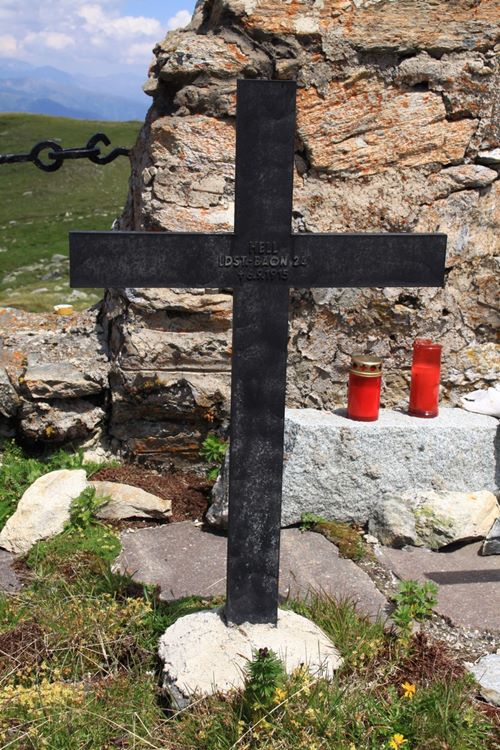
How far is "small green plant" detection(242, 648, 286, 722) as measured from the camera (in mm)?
2836

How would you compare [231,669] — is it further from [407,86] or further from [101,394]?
[407,86]

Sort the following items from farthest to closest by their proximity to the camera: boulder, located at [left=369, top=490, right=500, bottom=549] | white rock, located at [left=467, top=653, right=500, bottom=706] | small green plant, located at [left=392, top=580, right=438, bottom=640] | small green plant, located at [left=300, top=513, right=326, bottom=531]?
A: small green plant, located at [left=300, top=513, right=326, bottom=531], boulder, located at [left=369, top=490, right=500, bottom=549], small green plant, located at [left=392, top=580, right=438, bottom=640], white rock, located at [left=467, top=653, right=500, bottom=706]

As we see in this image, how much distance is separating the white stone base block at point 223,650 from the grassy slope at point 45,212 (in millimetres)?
5905

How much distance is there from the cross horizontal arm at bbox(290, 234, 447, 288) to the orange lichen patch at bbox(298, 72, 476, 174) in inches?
78.7

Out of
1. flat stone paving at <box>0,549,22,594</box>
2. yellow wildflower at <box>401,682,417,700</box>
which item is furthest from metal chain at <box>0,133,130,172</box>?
yellow wildflower at <box>401,682,417,700</box>

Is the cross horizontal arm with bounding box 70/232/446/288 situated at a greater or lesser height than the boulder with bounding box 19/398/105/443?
greater

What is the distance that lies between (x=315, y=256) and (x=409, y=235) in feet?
1.23

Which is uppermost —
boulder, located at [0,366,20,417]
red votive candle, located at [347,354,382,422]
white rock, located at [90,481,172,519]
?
red votive candle, located at [347,354,382,422]

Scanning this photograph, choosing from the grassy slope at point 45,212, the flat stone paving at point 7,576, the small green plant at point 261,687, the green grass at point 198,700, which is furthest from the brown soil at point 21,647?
the grassy slope at point 45,212

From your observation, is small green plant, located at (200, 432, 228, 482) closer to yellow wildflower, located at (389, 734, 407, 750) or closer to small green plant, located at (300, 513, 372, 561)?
small green plant, located at (300, 513, 372, 561)

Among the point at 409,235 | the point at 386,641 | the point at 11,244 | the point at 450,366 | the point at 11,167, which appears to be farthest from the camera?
the point at 11,167

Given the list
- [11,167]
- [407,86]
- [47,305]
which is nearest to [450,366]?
[407,86]

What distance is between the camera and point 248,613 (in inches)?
131

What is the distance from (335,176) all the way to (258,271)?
2.24 m
